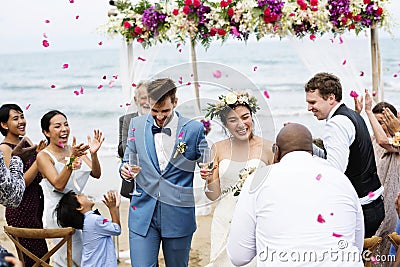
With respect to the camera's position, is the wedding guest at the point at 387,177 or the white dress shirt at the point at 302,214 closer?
the white dress shirt at the point at 302,214

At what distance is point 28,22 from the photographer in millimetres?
32812

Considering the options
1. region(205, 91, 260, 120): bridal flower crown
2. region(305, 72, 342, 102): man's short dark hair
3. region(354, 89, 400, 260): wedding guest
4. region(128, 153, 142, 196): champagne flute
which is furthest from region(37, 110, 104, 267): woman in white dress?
region(354, 89, 400, 260): wedding guest

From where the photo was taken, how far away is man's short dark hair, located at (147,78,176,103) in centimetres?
491

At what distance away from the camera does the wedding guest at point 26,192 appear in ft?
17.7

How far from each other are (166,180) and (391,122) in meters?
2.05

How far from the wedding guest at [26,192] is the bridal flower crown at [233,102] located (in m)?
1.54

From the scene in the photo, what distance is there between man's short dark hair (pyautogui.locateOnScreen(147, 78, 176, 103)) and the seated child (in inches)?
32.9

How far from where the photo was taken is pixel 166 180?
4996mm

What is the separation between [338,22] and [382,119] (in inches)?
87.0

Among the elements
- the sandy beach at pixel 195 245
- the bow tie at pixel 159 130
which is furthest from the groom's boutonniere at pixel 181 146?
the sandy beach at pixel 195 245

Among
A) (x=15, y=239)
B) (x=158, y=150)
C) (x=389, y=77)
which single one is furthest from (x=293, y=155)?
(x=389, y=77)

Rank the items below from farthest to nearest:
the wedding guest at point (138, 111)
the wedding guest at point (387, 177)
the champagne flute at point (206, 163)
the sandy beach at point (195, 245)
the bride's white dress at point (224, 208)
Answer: the sandy beach at point (195, 245)
the wedding guest at point (138, 111)
the wedding guest at point (387, 177)
the bride's white dress at point (224, 208)
the champagne flute at point (206, 163)

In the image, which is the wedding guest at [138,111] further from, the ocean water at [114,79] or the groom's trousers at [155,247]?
the ocean water at [114,79]

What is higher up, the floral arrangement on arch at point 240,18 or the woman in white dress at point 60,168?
the floral arrangement on arch at point 240,18
